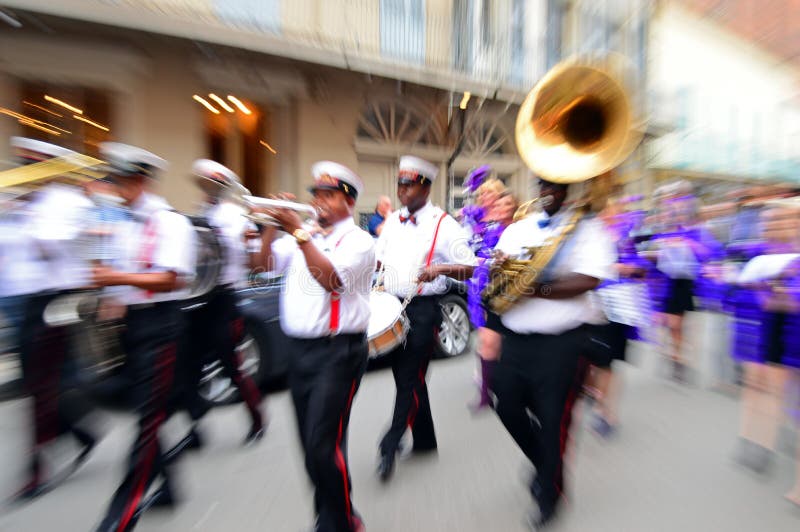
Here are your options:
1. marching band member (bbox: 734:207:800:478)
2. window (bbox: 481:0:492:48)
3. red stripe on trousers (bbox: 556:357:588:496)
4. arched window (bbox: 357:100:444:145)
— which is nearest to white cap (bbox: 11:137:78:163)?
red stripe on trousers (bbox: 556:357:588:496)

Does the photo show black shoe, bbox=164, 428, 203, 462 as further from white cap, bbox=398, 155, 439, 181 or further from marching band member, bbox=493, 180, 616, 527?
white cap, bbox=398, 155, 439, 181

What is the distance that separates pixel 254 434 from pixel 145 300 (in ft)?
5.10

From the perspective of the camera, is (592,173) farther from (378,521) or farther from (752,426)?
(752,426)

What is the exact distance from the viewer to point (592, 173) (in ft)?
7.75

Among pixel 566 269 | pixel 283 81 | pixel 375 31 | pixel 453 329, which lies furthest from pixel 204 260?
pixel 375 31

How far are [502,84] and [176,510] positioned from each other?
9203 mm

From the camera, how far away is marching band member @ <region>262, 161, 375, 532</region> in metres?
2.13

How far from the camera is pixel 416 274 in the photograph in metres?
3.08

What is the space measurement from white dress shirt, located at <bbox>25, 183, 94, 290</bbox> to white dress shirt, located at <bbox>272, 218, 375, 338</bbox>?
3.69 feet

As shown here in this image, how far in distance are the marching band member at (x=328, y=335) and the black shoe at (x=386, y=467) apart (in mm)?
698

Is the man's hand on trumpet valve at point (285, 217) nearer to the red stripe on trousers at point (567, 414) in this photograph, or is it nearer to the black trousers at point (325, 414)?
the black trousers at point (325, 414)

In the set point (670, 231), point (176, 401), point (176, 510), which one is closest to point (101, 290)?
point (176, 401)

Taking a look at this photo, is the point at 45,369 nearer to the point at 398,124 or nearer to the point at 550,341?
the point at 550,341

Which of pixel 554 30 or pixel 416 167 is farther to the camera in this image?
pixel 554 30
